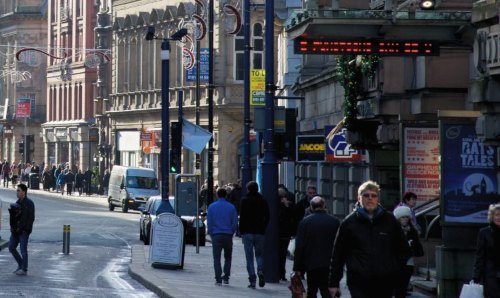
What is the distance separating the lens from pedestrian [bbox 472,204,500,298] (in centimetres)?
1634

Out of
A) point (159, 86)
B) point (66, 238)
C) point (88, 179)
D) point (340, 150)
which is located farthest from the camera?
point (88, 179)

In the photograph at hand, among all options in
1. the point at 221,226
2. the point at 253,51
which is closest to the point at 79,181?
the point at 253,51

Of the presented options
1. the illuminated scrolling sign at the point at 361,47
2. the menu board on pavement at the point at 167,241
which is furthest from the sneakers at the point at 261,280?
the menu board on pavement at the point at 167,241

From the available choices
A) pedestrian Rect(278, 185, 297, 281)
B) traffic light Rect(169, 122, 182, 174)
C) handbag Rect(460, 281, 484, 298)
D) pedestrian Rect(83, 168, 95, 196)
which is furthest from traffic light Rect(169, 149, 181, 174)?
pedestrian Rect(83, 168, 95, 196)

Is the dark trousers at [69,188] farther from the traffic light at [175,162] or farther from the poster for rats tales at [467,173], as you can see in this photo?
the poster for rats tales at [467,173]

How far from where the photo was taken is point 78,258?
35.9 metres

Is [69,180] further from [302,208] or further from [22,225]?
[302,208]

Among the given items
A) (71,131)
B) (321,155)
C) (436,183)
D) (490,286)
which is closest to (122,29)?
(71,131)

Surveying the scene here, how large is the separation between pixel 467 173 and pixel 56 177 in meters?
75.4

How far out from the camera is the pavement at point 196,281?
78.6 ft

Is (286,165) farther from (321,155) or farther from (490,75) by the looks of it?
(490,75)

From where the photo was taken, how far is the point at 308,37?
23844mm

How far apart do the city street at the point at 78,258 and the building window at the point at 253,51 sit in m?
9.23

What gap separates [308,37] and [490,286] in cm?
834
